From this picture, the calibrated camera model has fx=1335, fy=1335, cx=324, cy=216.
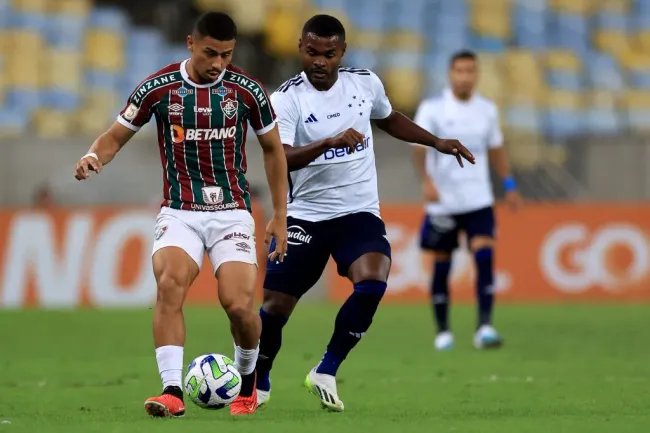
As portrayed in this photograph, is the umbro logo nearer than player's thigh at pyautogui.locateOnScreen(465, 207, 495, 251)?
Yes

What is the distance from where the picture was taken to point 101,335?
46.3 feet

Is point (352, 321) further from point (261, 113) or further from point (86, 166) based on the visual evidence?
point (86, 166)

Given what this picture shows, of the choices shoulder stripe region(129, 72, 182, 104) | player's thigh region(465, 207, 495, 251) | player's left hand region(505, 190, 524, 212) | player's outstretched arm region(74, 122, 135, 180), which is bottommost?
player's thigh region(465, 207, 495, 251)

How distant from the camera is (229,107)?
7102 millimetres

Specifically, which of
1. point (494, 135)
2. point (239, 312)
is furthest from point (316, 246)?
point (494, 135)

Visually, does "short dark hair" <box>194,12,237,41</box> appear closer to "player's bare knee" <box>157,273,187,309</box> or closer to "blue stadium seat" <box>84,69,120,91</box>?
"player's bare knee" <box>157,273,187,309</box>

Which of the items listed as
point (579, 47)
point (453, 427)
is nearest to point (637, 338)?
point (453, 427)

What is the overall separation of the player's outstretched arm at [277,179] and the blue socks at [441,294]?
556cm

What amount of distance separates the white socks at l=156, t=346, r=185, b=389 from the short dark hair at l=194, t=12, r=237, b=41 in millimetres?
1625

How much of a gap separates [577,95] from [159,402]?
1691 centimetres

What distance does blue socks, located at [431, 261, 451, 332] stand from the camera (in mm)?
12625

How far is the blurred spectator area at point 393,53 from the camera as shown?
21.4 m

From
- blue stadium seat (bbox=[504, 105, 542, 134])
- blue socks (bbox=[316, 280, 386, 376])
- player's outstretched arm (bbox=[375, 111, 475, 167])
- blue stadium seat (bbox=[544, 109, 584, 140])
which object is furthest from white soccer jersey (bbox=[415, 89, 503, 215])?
blue stadium seat (bbox=[544, 109, 584, 140])

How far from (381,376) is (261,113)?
3.22 metres
